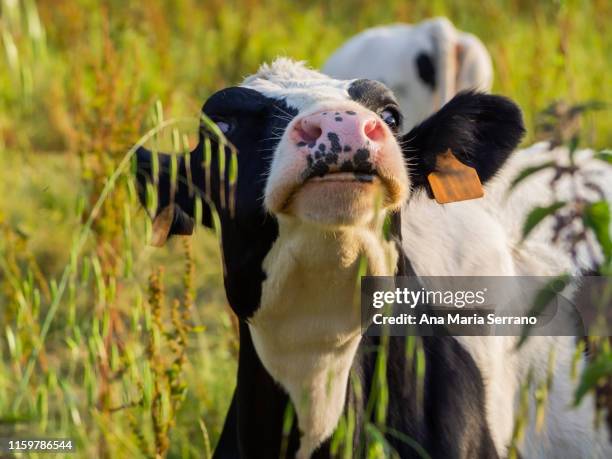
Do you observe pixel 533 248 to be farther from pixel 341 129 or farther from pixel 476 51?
pixel 476 51

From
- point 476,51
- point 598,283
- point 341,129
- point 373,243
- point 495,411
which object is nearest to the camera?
point 341,129

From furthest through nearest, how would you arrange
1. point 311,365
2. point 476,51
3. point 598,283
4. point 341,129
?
point 476,51, point 598,283, point 311,365, point 341,129

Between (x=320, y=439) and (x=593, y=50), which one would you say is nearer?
(x=320, y=439)

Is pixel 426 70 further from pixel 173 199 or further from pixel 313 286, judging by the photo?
pixel 313 286

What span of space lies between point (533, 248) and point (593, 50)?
235 inches

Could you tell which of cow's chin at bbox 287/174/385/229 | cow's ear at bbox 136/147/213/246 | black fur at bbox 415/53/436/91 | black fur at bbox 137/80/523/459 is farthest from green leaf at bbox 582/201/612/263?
black fur at bbox 415/53/436/91

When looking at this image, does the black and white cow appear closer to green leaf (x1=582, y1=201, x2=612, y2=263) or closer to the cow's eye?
the cow's eye

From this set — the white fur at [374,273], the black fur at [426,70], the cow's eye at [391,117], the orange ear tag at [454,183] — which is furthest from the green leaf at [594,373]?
the black fur at [426,70]

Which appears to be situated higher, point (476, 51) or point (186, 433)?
point (476, 51)

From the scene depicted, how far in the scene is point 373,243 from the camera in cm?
314

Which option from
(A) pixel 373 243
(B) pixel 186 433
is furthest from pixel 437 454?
(B) pixel 186 433

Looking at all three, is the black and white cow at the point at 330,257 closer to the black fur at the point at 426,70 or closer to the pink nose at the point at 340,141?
the pink nose at the point at 340,141

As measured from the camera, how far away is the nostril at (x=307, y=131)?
9.71 feet

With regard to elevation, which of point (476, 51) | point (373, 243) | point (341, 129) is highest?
point (476, 51)
